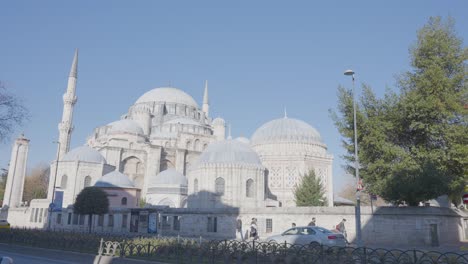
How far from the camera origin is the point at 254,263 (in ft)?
33.5

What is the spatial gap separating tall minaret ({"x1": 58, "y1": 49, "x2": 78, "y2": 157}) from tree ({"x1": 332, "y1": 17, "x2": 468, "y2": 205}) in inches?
1580

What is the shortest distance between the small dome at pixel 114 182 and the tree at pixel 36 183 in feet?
78.6

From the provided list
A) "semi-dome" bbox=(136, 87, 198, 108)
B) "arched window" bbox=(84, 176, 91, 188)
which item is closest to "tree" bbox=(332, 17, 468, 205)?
"arched window" bbox=(84, 176, 91, 188)

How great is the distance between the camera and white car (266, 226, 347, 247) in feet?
45.1

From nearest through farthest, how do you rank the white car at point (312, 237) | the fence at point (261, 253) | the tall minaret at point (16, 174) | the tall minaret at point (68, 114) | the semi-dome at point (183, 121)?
the fence at point (261, 253) → the white car at point (312, 237) → the tall minaret at point (16, 174) → the tall minaret at point (68, 114) → the semi-dome at point (183, 121)

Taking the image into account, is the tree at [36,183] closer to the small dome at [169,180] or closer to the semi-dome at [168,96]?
the semi-dome at [168,96]

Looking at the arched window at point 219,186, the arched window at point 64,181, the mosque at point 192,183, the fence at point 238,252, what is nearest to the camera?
the fence at point 238,252

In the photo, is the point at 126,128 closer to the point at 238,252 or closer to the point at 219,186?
the point at 219,186

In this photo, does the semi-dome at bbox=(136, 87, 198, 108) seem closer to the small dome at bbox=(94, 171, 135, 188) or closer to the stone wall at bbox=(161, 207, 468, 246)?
the small dome at bbox=(94, 171, 135, 188)

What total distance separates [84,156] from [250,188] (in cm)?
2120

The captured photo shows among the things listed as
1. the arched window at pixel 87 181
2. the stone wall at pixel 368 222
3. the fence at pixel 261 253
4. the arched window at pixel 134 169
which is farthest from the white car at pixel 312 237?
the arched window at pixel 134 169

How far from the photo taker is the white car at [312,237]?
45.1 feet

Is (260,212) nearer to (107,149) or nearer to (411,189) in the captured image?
(411,189)

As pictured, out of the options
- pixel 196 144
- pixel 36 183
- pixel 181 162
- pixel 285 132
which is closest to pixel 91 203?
pixel 285 132
